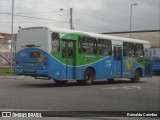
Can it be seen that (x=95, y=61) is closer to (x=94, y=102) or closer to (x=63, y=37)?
(x=63, y=37)

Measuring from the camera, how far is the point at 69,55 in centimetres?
2081

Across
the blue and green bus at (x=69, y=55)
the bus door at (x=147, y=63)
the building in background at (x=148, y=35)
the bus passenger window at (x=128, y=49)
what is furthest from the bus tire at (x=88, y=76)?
the building in background at (x=148, y=35)

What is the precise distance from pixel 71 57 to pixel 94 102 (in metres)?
7.68

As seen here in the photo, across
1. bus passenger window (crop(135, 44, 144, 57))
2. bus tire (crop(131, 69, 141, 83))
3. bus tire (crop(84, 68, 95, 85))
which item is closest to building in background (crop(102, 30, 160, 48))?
bus passenger window (crop(135, 44, 144, 57))

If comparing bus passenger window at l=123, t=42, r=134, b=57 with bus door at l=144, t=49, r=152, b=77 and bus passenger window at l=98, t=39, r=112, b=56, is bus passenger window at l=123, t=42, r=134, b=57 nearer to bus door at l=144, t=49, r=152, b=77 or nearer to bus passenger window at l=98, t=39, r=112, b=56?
bus passenger window at l=98, t=39, r=112, b=56

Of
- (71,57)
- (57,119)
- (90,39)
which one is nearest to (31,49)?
(71,57)

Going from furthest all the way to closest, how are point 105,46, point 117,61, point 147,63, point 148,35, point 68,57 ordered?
point 148,35 < point 147,63 < point 117,61 < point 105,46 < point 68,57

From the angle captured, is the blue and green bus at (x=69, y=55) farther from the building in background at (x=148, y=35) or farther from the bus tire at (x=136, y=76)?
the building in background at (x=148, y=35)

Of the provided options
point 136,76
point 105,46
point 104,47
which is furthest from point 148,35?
point 104,47

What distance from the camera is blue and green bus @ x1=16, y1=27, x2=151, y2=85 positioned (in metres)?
19.6

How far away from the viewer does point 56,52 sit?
19.8 metres

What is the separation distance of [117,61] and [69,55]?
5.07m

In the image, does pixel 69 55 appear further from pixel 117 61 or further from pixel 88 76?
pixel 117 61

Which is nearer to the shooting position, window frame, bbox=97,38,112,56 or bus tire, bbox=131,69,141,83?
window frame, bbox=97,38,112,56
